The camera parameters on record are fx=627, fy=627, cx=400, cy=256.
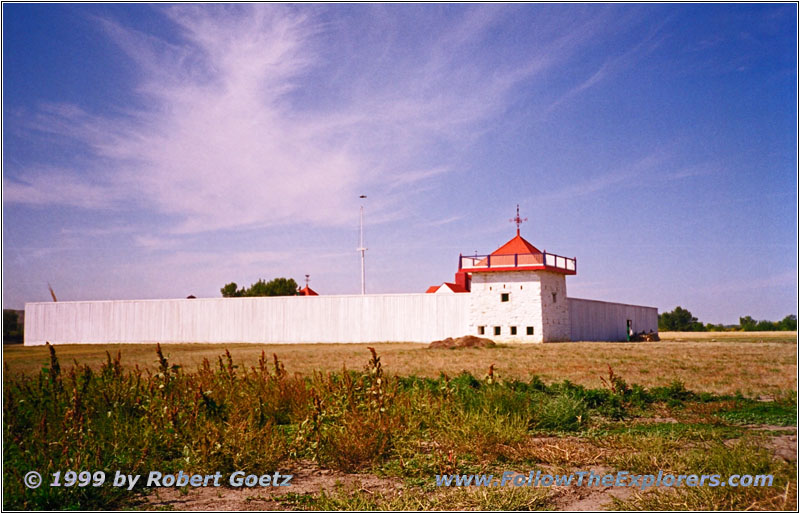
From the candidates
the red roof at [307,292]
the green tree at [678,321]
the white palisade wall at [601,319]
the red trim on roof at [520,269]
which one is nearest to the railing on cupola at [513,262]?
the red trim on roof at [520,269]

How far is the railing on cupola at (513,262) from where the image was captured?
26688 mm

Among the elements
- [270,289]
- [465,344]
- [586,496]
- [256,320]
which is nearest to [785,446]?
[586,496]

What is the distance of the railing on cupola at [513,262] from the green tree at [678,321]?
31.3m

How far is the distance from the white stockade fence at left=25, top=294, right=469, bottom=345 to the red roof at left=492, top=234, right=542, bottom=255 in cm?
267

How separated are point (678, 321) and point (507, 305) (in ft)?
111

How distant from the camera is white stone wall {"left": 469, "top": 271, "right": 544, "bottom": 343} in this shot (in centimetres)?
2659

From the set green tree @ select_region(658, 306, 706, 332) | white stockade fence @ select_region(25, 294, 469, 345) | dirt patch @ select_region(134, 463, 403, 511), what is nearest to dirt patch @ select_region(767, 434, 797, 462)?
dirt patch @ select_region(134, 463, 403, 511)

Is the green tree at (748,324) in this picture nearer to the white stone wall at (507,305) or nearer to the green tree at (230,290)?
the white stone wall at (507,305)

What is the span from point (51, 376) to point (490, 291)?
77.8 ft

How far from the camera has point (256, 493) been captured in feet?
12.1

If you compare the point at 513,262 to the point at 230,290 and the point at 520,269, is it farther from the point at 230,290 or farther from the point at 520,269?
the point at 230,290

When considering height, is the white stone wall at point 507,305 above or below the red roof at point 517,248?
below

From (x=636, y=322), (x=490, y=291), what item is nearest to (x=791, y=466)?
(x=490, y=291)

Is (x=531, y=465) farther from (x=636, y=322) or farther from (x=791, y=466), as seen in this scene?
(x=636, y=322)
